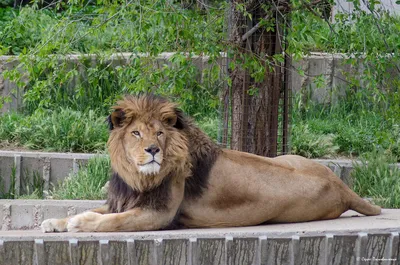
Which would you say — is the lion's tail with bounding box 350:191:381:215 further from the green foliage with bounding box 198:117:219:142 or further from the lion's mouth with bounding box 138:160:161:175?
the green foliage with bounding box 198:117:219:142

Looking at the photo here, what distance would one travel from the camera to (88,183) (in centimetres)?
763

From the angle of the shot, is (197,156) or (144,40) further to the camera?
(144,40)

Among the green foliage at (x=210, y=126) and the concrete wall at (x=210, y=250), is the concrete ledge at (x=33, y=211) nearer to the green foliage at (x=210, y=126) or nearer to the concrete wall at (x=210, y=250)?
the concrete wall at (x=210, y=250)

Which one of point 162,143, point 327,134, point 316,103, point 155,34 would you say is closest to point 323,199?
point 162,143

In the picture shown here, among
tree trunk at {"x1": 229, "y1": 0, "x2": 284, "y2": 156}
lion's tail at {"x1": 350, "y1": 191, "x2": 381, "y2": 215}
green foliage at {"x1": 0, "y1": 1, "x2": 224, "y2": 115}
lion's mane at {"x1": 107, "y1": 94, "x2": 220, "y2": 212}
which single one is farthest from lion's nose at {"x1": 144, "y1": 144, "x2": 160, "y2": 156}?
tree trunk at {"x1": 229, "y1": 0, "x2": 284, "y2": 156}

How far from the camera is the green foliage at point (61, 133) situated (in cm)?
896

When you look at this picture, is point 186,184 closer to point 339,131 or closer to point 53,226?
point 53,226

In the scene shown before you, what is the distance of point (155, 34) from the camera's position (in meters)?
6.52

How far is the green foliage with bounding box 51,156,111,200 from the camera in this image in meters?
7.46

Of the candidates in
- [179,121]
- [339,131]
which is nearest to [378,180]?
[339,131]

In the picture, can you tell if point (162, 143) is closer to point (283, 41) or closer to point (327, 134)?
point (283, 41)

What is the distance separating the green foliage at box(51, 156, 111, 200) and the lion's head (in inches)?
75.8

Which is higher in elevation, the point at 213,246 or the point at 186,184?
the point at 186,184

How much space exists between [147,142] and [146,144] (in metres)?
0.02
